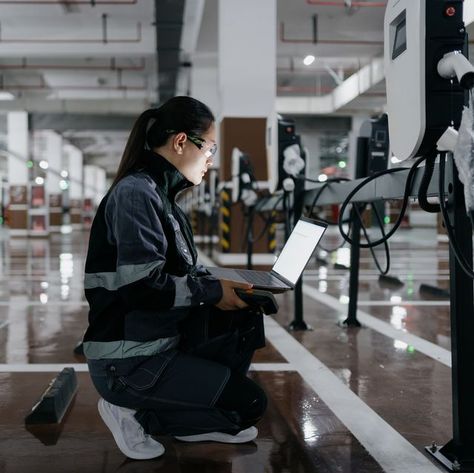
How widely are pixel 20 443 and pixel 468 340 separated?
1.60m

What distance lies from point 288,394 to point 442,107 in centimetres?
162

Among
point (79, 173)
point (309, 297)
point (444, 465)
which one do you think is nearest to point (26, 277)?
point (309, 297)

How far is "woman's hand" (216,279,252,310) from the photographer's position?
209cm

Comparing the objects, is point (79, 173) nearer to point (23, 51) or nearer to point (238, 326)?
point (23, 51)

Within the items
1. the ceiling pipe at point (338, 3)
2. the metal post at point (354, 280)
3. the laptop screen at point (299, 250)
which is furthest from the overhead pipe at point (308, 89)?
the laptop screen at point (299, 250)

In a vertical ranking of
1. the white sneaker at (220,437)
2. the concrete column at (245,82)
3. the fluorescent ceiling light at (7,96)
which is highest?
the fluorescent ceiling light at (7,96)

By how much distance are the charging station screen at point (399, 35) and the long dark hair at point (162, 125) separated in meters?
0.64

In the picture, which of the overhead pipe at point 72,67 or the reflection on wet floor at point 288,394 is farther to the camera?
the overhead pipe at point 72,67

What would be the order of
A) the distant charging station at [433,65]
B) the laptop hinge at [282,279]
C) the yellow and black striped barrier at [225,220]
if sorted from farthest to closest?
the yellow and black striped barrier at [225,220], the laptop hinge at [282,279], the distant charging station at [433,65]

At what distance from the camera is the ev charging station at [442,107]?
5.99ft

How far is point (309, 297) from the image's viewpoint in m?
6.26

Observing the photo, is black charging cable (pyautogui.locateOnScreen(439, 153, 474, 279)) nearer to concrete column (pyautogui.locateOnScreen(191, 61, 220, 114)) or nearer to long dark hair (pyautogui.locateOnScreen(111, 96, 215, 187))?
long dark hair (pyautogui.locateOnScreen(111, 96, 215, 187))

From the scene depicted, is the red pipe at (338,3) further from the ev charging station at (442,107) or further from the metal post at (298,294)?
the ev charging station at (442,107)

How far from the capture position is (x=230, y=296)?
6.84ft
